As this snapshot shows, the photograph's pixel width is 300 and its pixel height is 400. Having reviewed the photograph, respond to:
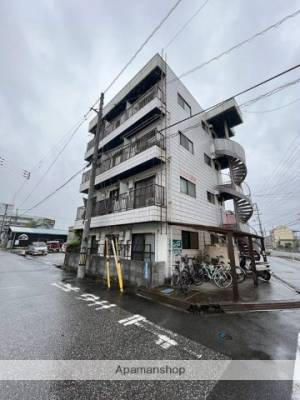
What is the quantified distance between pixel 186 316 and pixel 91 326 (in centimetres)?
244

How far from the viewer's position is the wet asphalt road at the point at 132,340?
7.26ft

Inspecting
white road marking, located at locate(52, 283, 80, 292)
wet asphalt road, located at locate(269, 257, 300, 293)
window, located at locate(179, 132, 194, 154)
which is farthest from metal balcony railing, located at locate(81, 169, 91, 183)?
wet asphalt road, located at locate(269, 257, 300, 293)

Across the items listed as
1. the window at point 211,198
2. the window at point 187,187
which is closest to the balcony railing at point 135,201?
the window at point 187,187

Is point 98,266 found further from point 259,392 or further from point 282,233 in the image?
point 282,233

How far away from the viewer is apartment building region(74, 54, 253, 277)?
9023 millimetres

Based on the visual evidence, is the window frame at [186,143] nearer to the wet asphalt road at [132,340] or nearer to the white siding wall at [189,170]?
the white siding wall at [189,170]

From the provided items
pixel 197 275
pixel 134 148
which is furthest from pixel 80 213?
pixel 197 275

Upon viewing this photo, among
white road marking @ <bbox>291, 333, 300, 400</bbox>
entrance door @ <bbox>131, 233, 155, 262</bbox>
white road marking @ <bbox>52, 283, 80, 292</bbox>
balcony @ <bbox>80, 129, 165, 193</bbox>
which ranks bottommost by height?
white road marking @ <bbox>291, 333, 300, 400</bbox>

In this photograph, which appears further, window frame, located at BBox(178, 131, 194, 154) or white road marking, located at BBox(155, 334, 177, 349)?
window frame, located at BBox(178, 131, 194, 154)

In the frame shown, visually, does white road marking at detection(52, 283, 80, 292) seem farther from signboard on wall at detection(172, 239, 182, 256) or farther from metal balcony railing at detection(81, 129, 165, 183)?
metal balcony railing at detection(81, 129, 165, 183)

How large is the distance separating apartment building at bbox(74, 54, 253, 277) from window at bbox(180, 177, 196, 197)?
0.20 feet

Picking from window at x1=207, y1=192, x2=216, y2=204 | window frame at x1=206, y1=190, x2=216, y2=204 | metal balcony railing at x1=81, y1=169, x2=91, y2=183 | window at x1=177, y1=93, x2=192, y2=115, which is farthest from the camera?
metal balcony railing at x1=81, y1=169, x2=91, y2=183

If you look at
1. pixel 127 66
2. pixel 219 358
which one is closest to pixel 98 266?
pixel 219 358

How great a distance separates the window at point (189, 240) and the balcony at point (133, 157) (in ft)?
14.5
